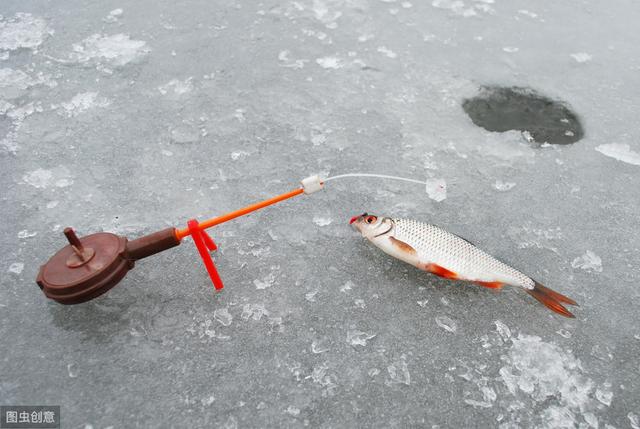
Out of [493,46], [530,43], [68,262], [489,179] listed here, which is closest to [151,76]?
[68,262]

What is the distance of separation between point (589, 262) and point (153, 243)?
85.6 inches

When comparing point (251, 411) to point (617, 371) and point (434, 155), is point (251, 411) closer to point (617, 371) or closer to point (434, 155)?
point (617, 371)

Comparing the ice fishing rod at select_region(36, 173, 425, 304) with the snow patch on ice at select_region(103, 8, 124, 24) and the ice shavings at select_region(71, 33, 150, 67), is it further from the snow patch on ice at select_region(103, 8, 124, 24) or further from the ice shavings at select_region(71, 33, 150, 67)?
the snow patch on ice at select_region(103, 8, 124, 24)

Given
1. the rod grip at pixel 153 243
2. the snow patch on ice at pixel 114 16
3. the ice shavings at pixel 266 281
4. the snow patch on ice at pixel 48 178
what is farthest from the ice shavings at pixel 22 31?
the ice shavings at pixel 266 281

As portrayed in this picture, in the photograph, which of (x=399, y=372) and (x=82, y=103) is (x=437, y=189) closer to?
(x=399, y=372)

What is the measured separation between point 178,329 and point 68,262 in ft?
1.77

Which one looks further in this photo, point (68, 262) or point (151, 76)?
point (151, 76)

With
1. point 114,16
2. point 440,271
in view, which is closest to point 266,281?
point 440,271

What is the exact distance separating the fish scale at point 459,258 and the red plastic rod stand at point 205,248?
0.87m

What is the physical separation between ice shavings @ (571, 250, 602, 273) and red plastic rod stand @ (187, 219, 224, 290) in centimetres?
182

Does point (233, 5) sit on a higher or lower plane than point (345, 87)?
higher

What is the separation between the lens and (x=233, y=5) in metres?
4.16

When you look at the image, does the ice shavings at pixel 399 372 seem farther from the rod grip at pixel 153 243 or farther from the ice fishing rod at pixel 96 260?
the rod grip at pixel 153 243

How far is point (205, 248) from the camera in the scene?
6.23 ft
